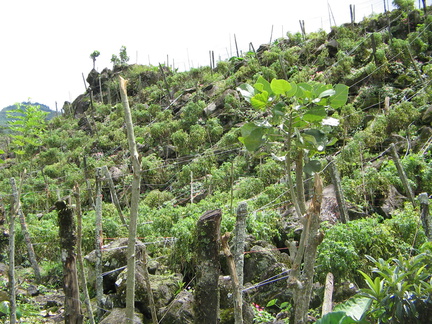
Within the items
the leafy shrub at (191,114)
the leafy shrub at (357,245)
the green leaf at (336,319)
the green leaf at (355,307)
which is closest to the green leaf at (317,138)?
the green leaf at (336,319)

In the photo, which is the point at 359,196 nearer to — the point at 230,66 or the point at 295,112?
the point at 295,112

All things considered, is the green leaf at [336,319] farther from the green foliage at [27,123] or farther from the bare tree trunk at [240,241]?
the green foliage at [27,123]

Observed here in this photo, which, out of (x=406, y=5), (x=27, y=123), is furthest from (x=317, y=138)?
(x=406, y=5)

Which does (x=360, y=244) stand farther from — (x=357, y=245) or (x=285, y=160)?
(x=285, y=160)

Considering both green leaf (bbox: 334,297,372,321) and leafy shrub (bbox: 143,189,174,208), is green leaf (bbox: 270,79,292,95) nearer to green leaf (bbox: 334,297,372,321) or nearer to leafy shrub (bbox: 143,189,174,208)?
green leaf (bbox: 334,297,372,321)

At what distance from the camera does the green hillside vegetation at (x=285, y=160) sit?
2088 millimetres

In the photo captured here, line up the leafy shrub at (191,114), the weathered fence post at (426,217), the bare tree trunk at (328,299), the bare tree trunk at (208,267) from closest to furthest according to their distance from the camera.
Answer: the bare tree trunk at (328,299) < the bare tree trunk at (208,267) < the weathered fence post at (426,217) < the leafy shrub at (191,114)

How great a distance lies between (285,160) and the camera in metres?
1.99

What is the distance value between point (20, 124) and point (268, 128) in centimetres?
211

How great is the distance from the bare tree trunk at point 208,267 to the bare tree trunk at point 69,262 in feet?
3.37

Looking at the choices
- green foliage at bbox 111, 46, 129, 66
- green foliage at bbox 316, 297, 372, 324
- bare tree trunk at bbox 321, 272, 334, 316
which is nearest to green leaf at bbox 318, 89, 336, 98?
green foliage at bbox 316, 297, 372, 324

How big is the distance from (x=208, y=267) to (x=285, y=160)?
153 centimetres

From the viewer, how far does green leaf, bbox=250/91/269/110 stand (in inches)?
68.1

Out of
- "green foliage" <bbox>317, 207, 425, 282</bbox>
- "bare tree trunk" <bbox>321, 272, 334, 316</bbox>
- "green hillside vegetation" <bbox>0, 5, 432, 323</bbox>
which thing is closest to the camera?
"green hillside vegetation" <bbox>0, 5, 432, 323</bbox>
